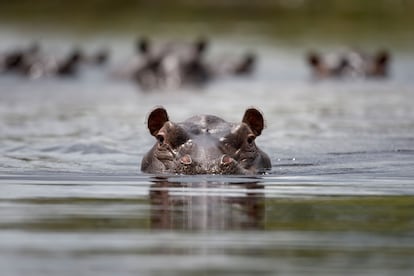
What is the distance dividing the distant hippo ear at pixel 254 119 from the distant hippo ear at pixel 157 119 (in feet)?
2.35

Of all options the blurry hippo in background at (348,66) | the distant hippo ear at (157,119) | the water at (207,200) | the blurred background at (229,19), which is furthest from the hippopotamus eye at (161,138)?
the blurred background at (229,19)

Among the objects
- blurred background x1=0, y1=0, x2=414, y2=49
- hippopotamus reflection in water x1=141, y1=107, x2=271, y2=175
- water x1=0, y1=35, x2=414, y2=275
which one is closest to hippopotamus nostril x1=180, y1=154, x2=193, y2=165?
hippopotamus reflection in water x1=141, y1=107, x2=271, y2=175

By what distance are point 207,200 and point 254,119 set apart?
88.2 inches

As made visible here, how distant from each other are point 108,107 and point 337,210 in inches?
554

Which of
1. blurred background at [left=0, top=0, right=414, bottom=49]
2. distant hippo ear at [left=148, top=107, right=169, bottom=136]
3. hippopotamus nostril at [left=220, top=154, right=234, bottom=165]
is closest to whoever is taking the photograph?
hippopotamus nostril at [left=220, top=154, right=234, bottom=165]

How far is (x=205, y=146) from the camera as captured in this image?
11648 millimetres

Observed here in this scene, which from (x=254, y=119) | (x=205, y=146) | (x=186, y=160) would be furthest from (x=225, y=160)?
(x=254, y=119)

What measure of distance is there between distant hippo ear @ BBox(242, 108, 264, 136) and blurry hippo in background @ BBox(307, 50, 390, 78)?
19.8 meters

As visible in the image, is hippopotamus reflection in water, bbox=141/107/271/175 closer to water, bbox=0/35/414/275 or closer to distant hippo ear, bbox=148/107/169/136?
distant hippo ear, bbox=148/107/169/136

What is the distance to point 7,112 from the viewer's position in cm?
2212

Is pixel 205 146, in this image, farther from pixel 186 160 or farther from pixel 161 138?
pixel 161 138

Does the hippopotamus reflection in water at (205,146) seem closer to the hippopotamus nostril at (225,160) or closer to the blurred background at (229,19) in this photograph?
the hippopotamus nostril at (225,160)

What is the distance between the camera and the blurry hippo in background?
1261 inches

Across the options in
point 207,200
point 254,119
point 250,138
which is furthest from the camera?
point 254,119
